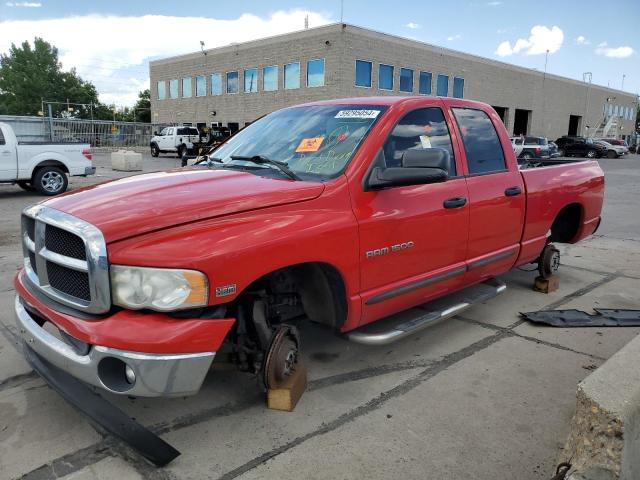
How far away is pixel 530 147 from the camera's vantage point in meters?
30.0

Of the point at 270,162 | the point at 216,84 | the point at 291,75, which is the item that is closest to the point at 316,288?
the point at 270,162

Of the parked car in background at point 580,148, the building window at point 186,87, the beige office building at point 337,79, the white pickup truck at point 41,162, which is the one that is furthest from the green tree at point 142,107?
the white pickup truck at point 41,162

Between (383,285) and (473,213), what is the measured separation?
112cm

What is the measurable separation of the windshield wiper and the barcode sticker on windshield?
2.03 feet

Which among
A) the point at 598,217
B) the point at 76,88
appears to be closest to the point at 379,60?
the point at 598,217

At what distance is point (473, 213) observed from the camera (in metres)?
3.98

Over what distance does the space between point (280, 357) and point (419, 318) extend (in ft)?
3.86

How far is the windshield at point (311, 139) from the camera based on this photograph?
3293 millimetres

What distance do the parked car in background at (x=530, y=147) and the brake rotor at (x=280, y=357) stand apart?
96.3 ft

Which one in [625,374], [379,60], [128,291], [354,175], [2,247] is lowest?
[2,247]

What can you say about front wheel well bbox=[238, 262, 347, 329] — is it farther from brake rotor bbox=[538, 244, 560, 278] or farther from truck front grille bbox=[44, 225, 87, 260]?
brake rotor bbox=[538, 244, 560, 278]

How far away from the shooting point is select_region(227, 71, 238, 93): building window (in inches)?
1620

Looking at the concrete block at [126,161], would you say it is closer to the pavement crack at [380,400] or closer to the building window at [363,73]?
the building window at [363,73]

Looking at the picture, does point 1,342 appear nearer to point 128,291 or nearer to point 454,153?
point 128,291
